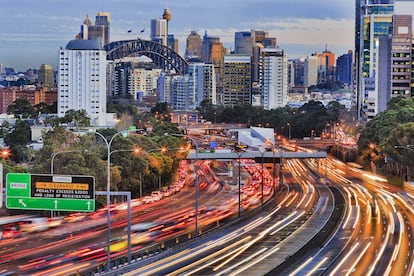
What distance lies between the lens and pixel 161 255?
157 ft

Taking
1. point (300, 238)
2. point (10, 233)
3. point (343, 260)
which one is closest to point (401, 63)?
point (300, 238)

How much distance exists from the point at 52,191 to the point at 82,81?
129230 millimetres

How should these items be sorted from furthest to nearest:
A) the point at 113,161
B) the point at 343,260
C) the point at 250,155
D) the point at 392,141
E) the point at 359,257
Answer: the point at 250,155, the point at 392,141, the point at 113,161, the point at 359,257, the point at 343,260

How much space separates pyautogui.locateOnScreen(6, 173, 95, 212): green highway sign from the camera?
44.8m

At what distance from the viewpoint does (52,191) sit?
4488 centimetres

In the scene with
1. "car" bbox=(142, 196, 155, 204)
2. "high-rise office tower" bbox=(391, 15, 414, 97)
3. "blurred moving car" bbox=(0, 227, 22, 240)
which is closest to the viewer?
"blurred moving car" bbox=(0, 227, 22, 240)

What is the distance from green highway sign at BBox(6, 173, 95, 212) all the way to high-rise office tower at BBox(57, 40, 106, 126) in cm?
12554

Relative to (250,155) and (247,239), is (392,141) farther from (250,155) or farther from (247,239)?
(247,239)

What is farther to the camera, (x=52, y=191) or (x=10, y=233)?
(x=10, y=233)

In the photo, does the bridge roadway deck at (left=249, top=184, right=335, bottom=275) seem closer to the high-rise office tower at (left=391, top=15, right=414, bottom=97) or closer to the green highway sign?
the green highway sign

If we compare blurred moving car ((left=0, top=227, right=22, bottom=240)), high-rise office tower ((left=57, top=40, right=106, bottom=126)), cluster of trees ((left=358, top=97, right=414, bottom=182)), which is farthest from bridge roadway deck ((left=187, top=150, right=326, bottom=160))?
blurred moving car ((left=0, top=227, right=22, bottom=240))

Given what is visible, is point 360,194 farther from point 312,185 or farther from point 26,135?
point 26,135

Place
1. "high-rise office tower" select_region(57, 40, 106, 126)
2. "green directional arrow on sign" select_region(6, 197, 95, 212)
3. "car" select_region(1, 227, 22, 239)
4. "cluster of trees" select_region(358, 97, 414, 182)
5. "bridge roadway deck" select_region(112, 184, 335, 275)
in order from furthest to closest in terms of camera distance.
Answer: "high-rise office tower" select_region(57, 40, 106, 126), "cluster of trees" select_region(358, 97, 414, 182), "car" select_region(1, 227, 22, 239), "bridge roadway deck" select_region(112, 184, 335, 275), "green directional arrow on sign" select_region(6, 197, 95, 212)

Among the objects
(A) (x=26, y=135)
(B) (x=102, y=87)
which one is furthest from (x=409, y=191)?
(B) (x=102, y=87)
